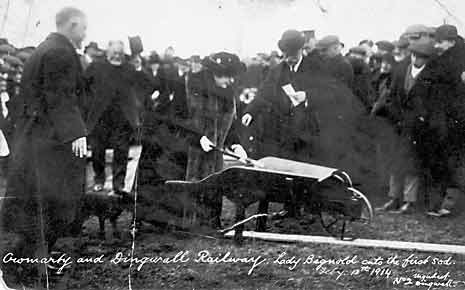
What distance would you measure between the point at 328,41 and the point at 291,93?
26cm

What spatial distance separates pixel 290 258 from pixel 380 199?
45 cm

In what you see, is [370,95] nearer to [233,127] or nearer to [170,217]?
[233,127]

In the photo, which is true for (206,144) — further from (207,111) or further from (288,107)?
(288,107)

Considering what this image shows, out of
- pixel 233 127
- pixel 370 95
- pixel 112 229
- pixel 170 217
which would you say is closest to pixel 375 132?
pixel 370 95

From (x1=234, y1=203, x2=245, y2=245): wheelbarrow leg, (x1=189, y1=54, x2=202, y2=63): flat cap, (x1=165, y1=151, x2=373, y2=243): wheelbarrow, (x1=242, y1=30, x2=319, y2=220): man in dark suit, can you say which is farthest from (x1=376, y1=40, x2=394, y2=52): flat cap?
(x1=234, y1=203, x2=245, y2=245): wheelbarrow leg

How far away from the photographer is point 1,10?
2717mm

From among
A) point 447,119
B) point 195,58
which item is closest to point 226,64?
point 195,58

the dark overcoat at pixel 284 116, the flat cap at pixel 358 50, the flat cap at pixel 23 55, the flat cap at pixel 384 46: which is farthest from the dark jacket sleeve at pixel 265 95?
the flat cap at pixel 23 55

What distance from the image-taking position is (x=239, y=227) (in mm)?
2674

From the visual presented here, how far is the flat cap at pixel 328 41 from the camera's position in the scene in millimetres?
2604

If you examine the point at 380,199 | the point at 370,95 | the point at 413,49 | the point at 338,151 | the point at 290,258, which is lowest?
the point at 290,258

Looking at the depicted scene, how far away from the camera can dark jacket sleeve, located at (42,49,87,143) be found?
2.65 metres

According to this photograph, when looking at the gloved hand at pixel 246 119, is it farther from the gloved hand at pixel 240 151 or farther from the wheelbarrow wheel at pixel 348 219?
the wheelbarrow wheel at pixel 348 219

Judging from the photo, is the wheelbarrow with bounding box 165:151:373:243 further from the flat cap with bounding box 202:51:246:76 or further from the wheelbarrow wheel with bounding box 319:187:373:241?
the flat cap with bounding box 202:51:246:76
